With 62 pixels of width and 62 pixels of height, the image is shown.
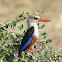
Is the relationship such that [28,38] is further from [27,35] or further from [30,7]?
[30,7]

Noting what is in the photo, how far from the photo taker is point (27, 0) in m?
14.2

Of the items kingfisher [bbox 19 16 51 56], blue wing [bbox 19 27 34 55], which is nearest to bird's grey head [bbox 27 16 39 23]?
kingfisher [bbox 19 16 51 56]

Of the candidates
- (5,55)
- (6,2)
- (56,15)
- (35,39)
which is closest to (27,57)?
(5,55)

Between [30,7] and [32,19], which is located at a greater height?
[30,7]

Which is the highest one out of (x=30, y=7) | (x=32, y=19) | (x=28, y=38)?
(x=30, y=7)

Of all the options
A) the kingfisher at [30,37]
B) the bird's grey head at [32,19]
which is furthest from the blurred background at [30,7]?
the kingfisher at [30,37]

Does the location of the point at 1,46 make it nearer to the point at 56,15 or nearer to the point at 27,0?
the point at 56,15

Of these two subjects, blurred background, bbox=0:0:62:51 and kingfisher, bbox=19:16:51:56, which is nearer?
kingfisher, bbox=19:16:51:56

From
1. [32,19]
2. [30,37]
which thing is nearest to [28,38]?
[30,37]

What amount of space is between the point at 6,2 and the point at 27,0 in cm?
108

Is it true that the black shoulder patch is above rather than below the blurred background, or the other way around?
below

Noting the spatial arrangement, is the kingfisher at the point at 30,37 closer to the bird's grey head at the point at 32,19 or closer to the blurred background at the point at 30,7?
the bird's grey head at the point at 32,19

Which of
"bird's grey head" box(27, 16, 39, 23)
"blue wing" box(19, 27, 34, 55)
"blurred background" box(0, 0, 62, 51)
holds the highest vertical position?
"blurred background" box(0, 0, 62, 51)

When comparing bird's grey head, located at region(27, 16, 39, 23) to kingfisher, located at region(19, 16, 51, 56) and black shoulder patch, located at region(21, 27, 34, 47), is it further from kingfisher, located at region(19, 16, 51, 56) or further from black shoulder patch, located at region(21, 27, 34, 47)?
black shoulder patch, located at region(21, 27, 34, 47)
